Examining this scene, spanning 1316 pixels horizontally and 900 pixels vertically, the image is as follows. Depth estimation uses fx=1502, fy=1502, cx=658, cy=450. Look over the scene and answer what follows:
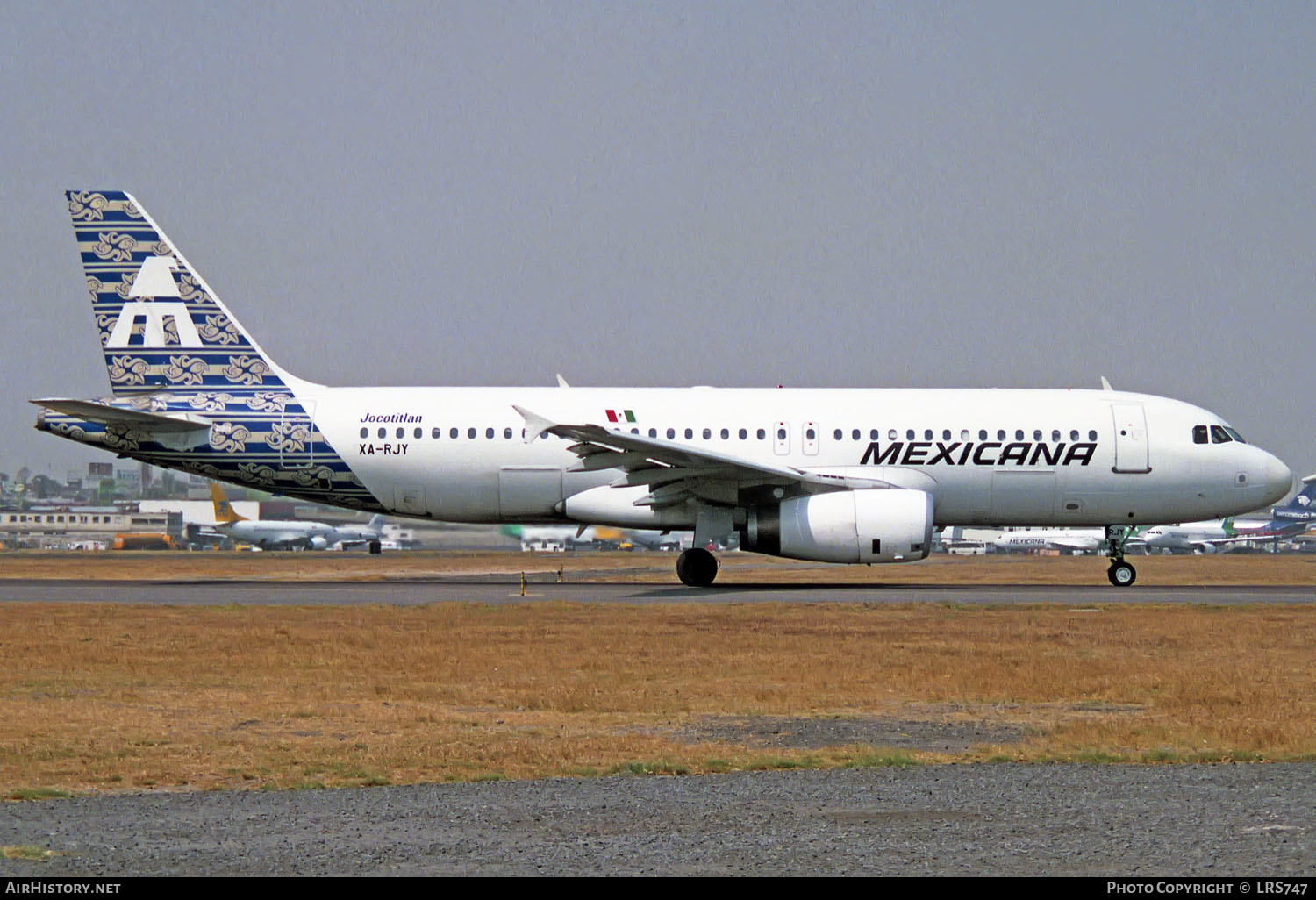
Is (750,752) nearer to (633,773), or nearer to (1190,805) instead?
(633,773)

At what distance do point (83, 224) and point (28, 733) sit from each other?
71.6ft

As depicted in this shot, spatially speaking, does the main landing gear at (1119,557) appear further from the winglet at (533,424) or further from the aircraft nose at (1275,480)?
the winglet at (533,424)

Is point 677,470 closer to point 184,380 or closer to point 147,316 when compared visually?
point 184,380

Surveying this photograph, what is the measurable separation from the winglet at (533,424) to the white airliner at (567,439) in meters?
2.15

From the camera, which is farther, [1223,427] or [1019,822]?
[1223,427]

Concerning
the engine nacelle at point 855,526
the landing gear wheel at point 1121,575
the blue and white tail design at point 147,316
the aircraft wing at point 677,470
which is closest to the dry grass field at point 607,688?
the engine nacelle at point 855,526

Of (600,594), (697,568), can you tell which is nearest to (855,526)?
(697,568)

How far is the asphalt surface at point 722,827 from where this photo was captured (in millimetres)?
7020

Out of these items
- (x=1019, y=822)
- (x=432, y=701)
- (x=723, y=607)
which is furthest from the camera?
(x=723, y=607)

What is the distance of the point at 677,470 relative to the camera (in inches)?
1111

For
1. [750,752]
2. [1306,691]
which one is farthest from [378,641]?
[1306,691]

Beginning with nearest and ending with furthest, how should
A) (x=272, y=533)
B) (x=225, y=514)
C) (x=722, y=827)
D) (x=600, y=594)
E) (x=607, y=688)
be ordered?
1. (x=722, y=827)
2. (x=607, y=688)
3. (x=600, y=594)
4. (x=272, y=533)
5. (x=225, y=514)

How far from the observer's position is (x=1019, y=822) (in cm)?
802

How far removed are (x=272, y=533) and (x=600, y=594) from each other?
2996 inches
